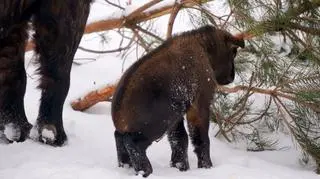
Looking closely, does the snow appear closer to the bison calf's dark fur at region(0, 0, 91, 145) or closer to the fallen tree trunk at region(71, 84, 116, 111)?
the bison calf's dark fur at region(0, 0, 91, 145)

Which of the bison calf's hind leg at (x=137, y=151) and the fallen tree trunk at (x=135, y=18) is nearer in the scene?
the bison calf's hind leg at (x=137, y=151)

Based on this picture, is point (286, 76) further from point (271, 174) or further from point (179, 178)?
point (179, 178)

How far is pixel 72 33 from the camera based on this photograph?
3.52 metres

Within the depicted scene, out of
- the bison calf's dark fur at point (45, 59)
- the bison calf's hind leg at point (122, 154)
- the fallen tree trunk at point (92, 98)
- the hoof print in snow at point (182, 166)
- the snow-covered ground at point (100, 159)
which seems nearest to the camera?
the snow-covered ground at point (100, 159)

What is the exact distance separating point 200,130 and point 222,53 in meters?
0.55

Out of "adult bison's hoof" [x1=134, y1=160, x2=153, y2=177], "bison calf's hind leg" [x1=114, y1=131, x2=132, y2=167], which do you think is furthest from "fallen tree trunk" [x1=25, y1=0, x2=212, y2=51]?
"adult bison's hoof" [x1=134, y1=160, x2=153, y2=177]

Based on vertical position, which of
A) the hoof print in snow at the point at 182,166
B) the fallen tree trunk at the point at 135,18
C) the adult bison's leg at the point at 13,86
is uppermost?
the fallen tree trunk at the point at 135,18

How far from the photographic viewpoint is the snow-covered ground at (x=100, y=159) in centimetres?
291

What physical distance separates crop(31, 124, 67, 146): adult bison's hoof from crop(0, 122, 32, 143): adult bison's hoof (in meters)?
0.07

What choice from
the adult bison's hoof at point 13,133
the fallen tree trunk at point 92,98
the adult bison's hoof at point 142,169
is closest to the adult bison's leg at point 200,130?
the adult bison's hoof at point 142,169

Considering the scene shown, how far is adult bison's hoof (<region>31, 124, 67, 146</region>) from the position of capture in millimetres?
3502

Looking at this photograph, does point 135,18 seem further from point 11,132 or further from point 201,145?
point 201,145

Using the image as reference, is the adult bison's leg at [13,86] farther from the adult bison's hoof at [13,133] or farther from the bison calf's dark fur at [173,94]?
the bison calf's dark fur at [173,94]

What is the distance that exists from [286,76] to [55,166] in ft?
6.39
